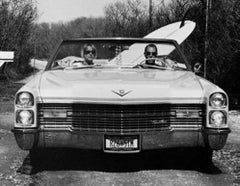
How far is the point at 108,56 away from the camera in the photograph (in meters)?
6.19

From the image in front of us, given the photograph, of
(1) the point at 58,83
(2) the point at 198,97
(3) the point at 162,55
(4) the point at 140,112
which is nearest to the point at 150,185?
(4) the point at 140,112

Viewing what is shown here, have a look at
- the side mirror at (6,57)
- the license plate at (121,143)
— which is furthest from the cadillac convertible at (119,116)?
the side mirror at (6,57)

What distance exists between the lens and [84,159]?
5.60 metres

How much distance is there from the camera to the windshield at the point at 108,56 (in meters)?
6.04

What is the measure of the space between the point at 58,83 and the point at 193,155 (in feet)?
6.32

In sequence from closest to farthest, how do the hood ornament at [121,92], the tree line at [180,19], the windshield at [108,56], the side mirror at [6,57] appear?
the hood ornament at [121,92]
the windshield at [108,56]
the side mirror at [6,57]
the tree line at [180,19]

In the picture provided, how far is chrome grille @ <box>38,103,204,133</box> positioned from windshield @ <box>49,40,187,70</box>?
1.39 metres

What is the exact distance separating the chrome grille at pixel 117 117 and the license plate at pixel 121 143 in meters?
0.07

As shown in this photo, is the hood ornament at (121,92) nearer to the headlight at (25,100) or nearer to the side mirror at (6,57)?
the headlight at (25,100)

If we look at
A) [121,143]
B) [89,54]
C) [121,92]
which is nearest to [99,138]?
[121,143]

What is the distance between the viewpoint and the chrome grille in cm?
456

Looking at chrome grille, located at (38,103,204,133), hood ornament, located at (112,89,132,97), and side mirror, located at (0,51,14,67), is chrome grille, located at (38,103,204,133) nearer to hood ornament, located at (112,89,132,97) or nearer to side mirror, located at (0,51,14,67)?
hood ornament, located at (112,89,132,97)

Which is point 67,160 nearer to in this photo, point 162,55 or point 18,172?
point 18,172

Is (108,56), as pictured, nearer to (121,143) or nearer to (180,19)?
(121,143)
